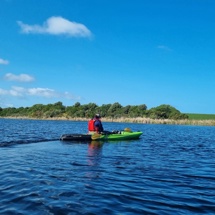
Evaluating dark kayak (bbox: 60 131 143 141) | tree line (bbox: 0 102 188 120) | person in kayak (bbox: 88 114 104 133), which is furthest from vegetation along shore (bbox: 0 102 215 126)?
person in kayak (bbox: 88 114 104 133)

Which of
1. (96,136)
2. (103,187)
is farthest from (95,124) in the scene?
(103,187)

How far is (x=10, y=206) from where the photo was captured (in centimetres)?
658

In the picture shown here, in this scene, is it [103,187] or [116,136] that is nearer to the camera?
[103,187]

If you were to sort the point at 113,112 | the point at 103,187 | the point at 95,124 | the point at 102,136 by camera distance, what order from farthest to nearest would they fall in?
the point at 113,112, the point at 102,136, the point at 95,124, the point at 103,187

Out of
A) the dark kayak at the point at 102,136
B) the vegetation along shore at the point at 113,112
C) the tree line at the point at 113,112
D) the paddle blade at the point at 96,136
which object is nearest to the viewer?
the dark kayak at the point at 102,136

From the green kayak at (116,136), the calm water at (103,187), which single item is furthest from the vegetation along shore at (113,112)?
the calm water at (103,187)

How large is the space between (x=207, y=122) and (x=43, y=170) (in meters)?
64.2

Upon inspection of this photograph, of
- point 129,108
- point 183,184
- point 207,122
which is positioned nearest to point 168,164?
point 183,184

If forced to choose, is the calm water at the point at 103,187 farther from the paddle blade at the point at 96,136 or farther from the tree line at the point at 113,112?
the tree line at the point at 113,112

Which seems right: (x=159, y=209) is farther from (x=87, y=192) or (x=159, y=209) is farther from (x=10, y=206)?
(x=10, y=206)

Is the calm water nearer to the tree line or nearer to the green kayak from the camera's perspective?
the green kayak

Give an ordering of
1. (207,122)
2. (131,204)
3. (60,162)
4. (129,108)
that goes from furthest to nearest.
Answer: (129,108)
(207,122)
(60,162)
(131,204)

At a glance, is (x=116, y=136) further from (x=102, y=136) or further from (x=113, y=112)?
(x=113, y=112)

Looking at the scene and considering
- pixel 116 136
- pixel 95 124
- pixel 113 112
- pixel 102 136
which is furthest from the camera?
pixel 113 112
